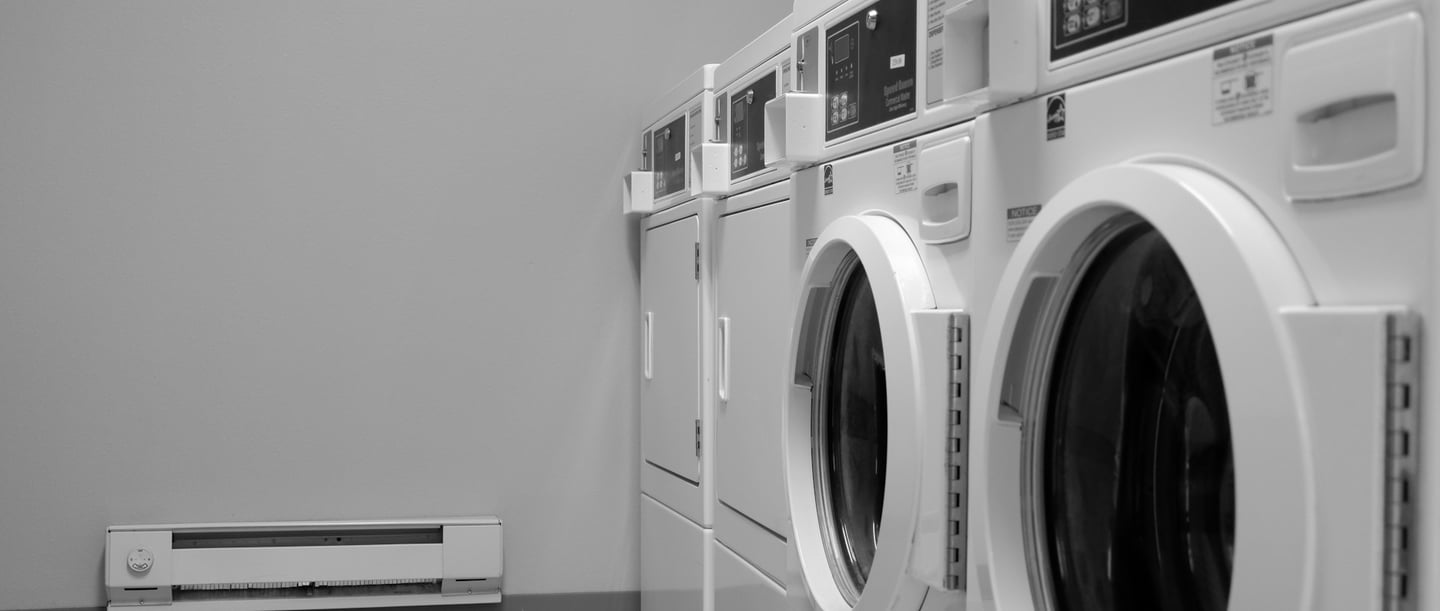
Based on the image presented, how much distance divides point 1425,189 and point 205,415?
3064mm

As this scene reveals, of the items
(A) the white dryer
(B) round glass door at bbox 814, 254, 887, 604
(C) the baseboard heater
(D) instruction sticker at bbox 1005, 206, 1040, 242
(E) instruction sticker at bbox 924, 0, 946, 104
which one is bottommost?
(C) the baseboard heater

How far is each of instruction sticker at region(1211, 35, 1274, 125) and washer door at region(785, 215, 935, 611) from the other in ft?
1.94

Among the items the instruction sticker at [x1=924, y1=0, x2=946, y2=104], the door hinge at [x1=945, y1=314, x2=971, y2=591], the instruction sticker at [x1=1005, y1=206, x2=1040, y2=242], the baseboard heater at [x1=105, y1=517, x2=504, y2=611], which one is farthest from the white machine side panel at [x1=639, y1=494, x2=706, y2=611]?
the instruction sticker at [x1=1005, y1=206, x2=1040, y2=242]

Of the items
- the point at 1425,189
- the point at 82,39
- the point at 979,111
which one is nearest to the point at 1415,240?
the point at 1425,189

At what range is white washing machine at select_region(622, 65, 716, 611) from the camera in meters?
2.74

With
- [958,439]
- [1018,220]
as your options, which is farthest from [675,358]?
[1018,220]

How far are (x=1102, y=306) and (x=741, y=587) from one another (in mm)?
1381

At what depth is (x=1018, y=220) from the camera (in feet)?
4.42

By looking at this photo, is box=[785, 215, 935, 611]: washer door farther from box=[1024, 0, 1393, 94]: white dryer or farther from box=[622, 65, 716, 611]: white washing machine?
box=[622, 65, 716, 611]: white washing machine

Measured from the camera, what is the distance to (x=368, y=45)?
3.34m

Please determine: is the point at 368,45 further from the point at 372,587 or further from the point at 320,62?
the point at 372,587

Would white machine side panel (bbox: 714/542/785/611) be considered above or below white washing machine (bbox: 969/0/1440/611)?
below

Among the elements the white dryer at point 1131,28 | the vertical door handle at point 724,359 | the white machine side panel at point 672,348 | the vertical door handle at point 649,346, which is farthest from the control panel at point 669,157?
the white dryer at point 1131,28

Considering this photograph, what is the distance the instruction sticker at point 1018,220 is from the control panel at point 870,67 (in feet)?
1.16
